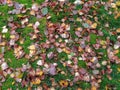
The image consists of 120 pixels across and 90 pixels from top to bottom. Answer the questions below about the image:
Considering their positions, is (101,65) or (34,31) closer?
(101,65)

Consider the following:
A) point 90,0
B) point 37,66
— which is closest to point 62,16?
point 90,0

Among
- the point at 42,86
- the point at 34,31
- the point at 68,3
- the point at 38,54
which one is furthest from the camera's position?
the point at 68,3

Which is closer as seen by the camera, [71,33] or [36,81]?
[36,81]

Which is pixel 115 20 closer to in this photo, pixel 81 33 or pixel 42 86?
pixel 81 33

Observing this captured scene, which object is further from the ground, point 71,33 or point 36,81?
point 71,33

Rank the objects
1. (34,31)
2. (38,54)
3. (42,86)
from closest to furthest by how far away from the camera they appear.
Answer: (42,86) < (38,54) < (34,31)

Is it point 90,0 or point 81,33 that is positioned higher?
point 90,0

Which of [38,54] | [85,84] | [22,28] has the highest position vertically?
[22,28]

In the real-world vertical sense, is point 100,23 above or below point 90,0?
below

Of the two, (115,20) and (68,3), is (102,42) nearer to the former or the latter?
(115,20)
